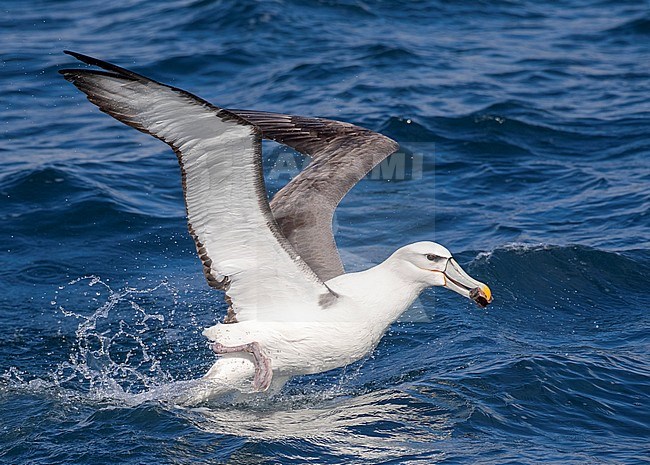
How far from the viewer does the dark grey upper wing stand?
835 centimetres

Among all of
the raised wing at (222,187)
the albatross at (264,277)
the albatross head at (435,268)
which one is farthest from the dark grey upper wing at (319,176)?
the albatross head at (435,268)

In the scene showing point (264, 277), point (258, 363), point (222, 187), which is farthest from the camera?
point (264, 277)

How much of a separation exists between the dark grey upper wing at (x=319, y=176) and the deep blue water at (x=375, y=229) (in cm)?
106

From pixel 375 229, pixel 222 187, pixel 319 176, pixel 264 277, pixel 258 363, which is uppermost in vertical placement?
pixel 222 187

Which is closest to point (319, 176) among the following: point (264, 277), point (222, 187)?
point (264, 277)

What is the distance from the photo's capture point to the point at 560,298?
10.1m

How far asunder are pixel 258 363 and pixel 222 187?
130 cm

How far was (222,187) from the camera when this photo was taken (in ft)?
22.8

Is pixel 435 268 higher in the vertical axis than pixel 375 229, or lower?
higher

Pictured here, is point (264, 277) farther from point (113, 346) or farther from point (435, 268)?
point (113, 346)

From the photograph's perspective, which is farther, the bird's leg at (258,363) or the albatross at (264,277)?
the bird's leg at (258,363)

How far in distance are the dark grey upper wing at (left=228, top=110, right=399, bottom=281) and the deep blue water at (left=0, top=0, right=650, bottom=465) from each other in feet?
3.49

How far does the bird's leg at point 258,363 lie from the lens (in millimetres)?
7418

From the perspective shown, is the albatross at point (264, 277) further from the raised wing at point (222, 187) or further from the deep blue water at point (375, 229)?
the deep blue water at point (375, 229)
